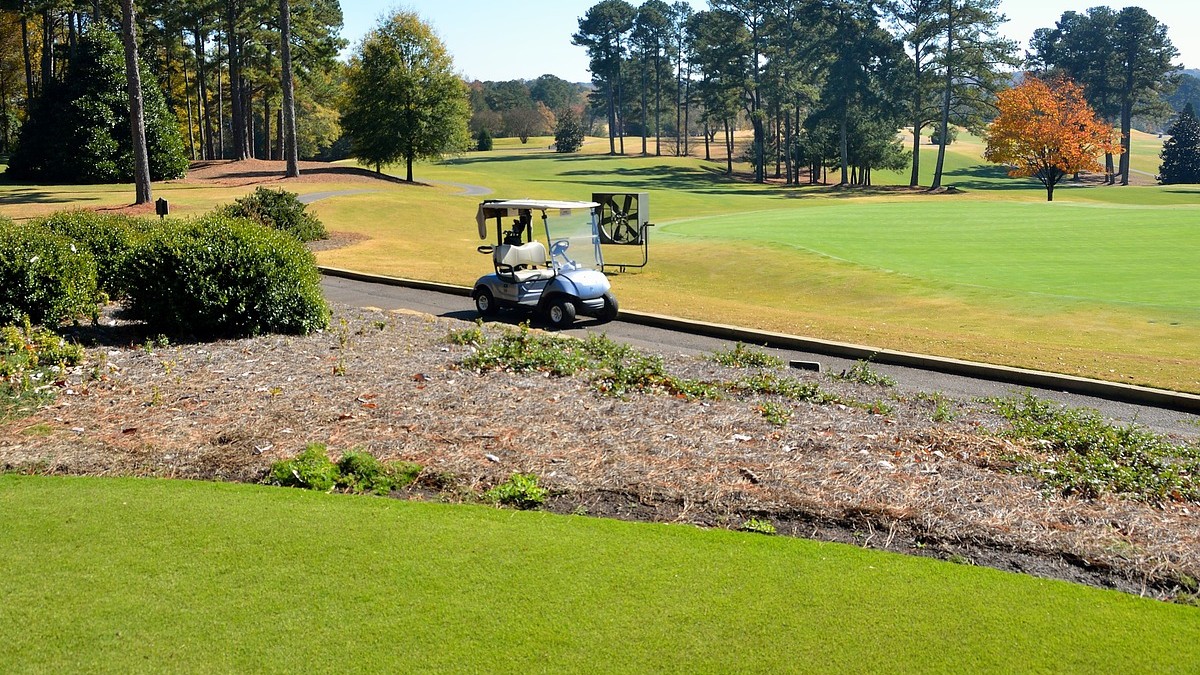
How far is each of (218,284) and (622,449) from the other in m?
6.59

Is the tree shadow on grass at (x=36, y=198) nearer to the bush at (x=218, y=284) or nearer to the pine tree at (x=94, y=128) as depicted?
the pine tree at (x=94, y=128)

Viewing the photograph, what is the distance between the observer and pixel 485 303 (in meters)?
16.9

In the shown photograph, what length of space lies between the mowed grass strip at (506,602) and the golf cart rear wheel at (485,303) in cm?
1120

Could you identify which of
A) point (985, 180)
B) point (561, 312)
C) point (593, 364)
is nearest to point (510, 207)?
point (561, 312)

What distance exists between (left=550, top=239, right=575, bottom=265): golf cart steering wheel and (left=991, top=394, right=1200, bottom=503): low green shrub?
8803 millimetres

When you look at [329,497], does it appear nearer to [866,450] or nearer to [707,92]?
[866,450]

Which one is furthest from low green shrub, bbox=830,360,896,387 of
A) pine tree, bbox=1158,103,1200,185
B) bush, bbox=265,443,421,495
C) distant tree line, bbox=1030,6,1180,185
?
pine tree, bbox=1158,103,1200,185

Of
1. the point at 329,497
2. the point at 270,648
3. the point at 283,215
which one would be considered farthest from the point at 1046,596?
the point at 283,215

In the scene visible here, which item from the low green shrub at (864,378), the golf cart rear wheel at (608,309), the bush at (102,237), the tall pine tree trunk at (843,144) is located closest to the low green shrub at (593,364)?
the low green shrub at (864,378)

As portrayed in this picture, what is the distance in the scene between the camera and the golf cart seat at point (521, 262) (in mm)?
16141

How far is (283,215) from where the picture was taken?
26.6 m

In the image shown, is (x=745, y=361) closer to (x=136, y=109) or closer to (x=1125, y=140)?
(x=136, y=109)

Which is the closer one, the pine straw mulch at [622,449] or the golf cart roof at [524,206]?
the pine straw mulch at [622,449]

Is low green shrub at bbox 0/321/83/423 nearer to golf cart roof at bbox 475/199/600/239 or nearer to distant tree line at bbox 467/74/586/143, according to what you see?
golf cart roof at bbox 475/199/600/239
